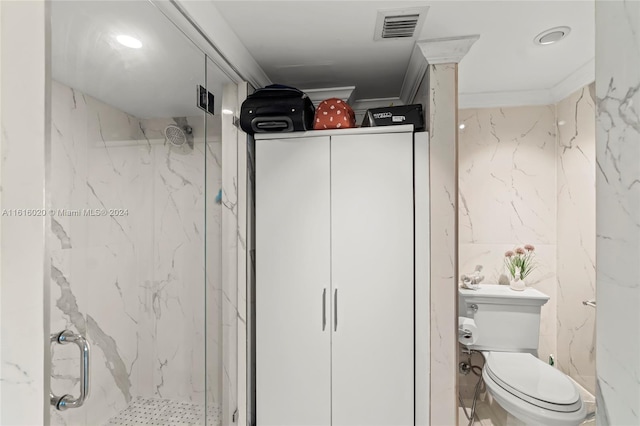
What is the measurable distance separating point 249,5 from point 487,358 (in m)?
2.49

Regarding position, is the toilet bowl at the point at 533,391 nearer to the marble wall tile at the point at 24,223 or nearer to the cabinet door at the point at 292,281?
the cabinet door at the point at 292,281

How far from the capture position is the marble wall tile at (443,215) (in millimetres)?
1929

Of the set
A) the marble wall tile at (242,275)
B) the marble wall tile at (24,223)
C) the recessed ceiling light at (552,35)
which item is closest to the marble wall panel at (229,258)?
the marble wall tile at (242,275)

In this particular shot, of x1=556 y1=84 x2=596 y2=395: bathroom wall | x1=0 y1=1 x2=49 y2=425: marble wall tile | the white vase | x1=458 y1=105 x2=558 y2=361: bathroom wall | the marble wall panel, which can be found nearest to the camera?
x1=0 y1=1 x2=49 y2=425: marble wall tile

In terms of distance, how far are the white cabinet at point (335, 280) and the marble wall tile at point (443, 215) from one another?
13 cm

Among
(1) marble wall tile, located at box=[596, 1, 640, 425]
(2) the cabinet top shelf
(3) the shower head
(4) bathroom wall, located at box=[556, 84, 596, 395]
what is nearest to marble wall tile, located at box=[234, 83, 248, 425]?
(2) the cabinet top shelf

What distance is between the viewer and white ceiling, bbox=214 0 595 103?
1579 millimetres

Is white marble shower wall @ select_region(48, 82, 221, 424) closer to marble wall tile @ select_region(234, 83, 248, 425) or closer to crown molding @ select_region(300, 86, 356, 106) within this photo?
marble wall tile @ select_region(234, 83, 248, 425)

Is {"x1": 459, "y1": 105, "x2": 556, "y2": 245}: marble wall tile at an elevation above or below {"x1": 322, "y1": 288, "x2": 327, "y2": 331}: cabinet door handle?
above

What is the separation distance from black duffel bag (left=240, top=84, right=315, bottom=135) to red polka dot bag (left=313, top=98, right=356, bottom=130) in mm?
92

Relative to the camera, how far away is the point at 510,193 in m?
2.73

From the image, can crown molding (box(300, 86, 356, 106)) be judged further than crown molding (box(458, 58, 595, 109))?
No

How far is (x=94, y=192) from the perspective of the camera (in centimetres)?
109

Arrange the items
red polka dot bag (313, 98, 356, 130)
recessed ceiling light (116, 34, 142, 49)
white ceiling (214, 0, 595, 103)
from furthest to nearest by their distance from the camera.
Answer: red polka dot bag (313, 98, 356, 130) < white ceiling (214, 0, 595, 103) < recessed ceiling light (116, 34, 142, 49)
